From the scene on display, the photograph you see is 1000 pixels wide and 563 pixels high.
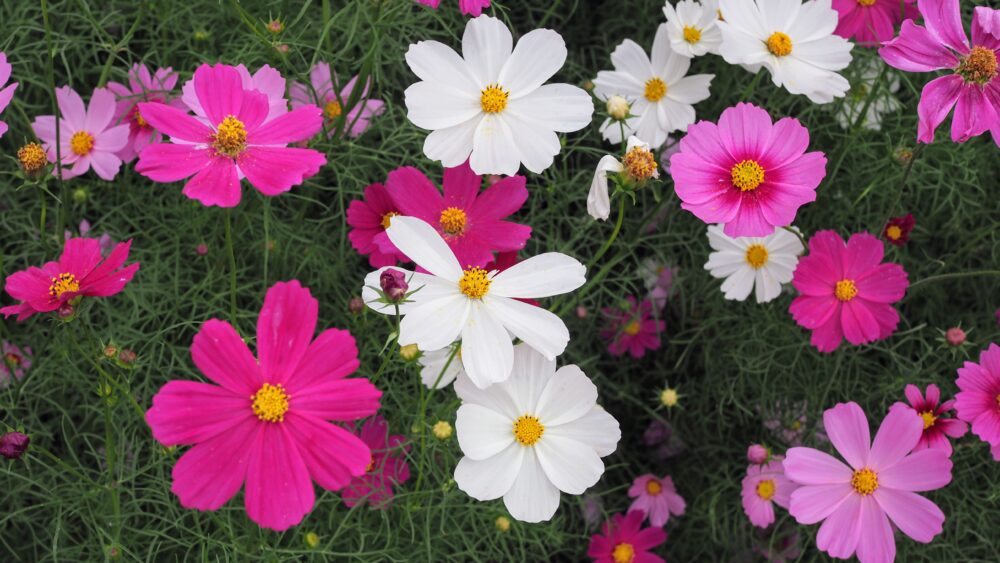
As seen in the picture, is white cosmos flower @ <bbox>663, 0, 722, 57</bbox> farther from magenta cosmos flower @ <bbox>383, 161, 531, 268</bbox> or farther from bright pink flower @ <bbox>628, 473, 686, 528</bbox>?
bright pink flower @ <bbox>628, 473, 686, 528</bbox>

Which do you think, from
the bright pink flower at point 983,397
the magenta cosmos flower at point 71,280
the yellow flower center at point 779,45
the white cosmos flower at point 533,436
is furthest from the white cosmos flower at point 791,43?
the magenta cosmos flower at point 71,280

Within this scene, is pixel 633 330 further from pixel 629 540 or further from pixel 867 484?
pixel 867 484

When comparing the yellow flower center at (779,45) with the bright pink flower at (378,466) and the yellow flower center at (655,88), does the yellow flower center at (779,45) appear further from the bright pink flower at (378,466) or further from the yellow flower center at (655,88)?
the bright pink flower at (378,466)

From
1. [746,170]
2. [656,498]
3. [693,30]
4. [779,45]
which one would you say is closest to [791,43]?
[779,45]

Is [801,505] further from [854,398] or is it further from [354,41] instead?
[354,41]

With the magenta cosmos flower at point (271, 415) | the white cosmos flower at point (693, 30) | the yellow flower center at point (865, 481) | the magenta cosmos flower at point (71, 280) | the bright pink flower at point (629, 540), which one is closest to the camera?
the magenta cosmos flower at point (271, 415)
